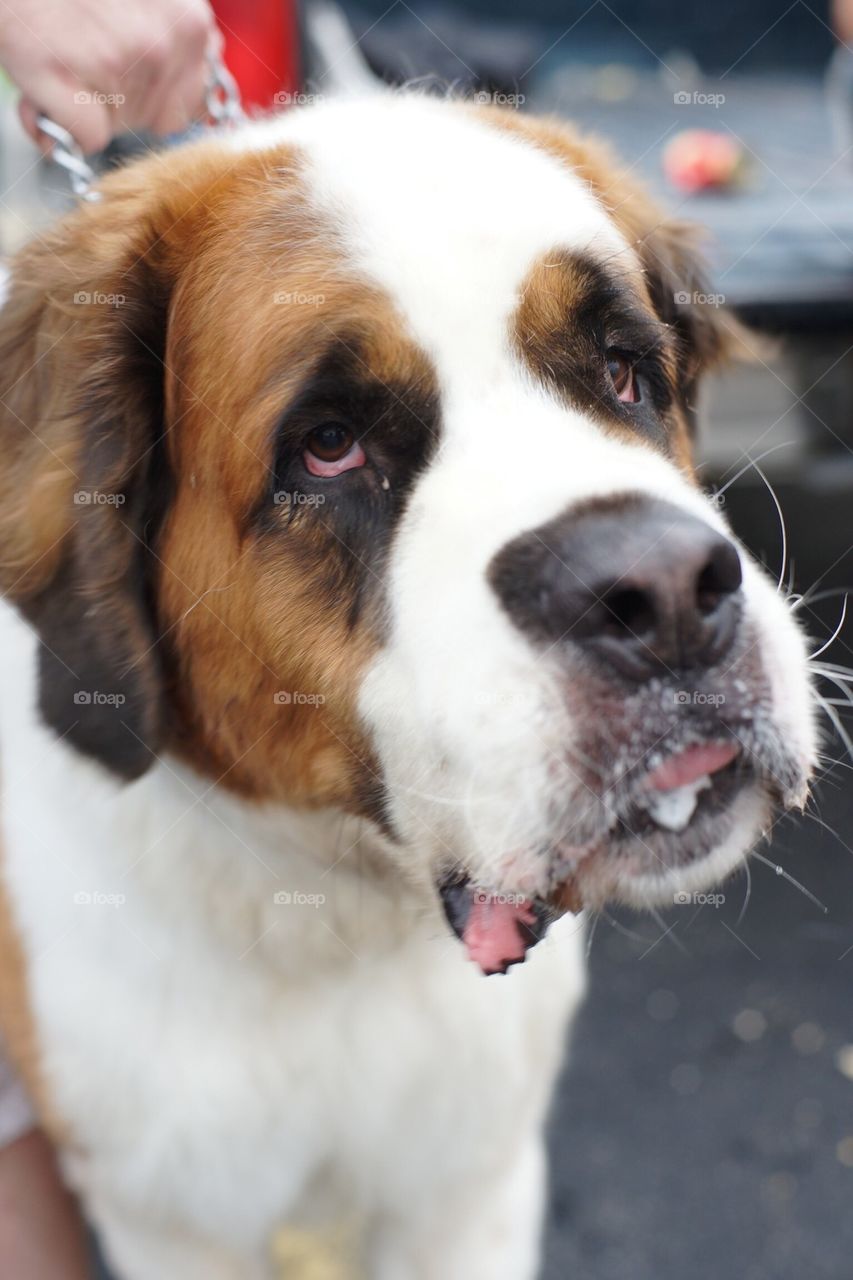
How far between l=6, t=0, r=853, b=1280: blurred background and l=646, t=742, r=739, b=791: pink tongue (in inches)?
15.2

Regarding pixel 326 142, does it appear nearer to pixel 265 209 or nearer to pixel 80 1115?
pixel 265 209

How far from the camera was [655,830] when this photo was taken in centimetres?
151

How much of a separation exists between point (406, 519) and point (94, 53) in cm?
108

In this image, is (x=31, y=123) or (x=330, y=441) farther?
(x=31, y=123)

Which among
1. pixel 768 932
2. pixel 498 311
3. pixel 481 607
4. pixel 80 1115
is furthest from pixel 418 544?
pixel 768 932

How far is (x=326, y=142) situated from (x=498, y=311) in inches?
16.7

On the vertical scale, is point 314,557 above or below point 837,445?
above

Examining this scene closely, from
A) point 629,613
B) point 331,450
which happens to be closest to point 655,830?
point 629,613

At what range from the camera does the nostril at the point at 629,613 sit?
1350 mm

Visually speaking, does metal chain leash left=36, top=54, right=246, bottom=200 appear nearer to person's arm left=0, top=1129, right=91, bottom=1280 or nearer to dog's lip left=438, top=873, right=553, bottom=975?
dog's lip left=438, top=873, right=553, bottom=975

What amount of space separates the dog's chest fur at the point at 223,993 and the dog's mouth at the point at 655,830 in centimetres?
37

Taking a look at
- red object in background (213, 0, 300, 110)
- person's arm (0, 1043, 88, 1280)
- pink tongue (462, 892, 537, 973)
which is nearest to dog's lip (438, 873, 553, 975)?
pink tongue (462, 892, 537, 973)

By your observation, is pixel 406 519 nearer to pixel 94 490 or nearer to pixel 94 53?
pixel 94 490

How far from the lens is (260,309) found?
5.65ft
